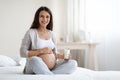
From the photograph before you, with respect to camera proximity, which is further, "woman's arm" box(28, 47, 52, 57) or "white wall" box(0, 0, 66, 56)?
"white wall" box(0, 0, 66, 56)

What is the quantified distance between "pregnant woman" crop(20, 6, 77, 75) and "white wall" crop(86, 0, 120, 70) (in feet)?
5.95

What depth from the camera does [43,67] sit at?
6.76ft

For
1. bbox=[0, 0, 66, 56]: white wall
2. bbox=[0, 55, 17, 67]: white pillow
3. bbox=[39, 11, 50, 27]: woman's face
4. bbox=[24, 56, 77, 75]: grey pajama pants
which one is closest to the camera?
bbox=[24, 56, 77, 75]: grey pajama pants

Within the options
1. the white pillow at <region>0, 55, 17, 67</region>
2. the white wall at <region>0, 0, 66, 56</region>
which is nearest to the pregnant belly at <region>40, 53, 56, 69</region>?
the white pillow at <region>0, 55, 17, 67</region>

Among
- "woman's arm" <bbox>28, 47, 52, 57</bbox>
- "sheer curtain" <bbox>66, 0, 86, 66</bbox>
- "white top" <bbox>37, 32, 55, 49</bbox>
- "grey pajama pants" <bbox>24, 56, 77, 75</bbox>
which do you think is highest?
"sheer curtain" <bbox>66, 0, 86, 66</bbox>

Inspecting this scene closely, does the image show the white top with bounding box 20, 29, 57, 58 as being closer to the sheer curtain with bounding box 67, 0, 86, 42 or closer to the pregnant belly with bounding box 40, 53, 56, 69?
the pregnant belly with bounding box 40, 53, 56, 69

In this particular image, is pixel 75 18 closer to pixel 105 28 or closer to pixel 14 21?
pixel 105 28

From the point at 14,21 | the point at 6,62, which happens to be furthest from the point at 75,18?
the point at 6,62

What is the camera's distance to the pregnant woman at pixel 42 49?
7.01ft

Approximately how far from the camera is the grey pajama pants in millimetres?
2051

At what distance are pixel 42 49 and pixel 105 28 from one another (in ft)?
6.85

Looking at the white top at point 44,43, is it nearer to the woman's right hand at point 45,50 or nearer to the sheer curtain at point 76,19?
the woman's right hand at point 45,50

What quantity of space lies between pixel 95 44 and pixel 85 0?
71 cm

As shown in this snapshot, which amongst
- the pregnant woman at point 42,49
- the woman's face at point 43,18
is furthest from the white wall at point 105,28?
the woman's face at point 43,18
